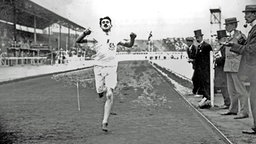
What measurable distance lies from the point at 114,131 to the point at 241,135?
209 cm

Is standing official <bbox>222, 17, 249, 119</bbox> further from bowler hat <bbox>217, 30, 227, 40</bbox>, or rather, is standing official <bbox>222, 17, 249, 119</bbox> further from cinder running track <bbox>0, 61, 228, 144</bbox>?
cinder running track <bbox>0, 61, 228, 144</bbox>

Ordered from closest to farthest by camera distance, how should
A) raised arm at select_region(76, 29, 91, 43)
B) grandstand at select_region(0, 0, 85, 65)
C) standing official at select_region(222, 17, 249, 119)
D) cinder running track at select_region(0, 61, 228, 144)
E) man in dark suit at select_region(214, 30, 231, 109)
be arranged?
cinder running track at select_region(0, 61, 228, 144) < raised arm at select_region(76, 29, 91, 43) < standing official at select_region(222, 17, 249, 119) < man in dark suit at select_region(214, 30, 231, 109) < grandstand at select_region(0, 0, 85, 65)

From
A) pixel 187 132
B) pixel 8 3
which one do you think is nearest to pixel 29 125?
pixel 187 132

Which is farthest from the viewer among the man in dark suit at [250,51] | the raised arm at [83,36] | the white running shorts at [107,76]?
the white running shorts at [107,76]

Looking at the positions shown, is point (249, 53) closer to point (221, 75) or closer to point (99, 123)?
point (99, 123)

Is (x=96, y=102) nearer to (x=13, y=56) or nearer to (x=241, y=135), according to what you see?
(x=241, y=135)

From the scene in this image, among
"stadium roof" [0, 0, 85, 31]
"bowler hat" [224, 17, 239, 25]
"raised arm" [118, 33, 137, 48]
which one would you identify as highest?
"stadium roof" [0, 0, 85, 31]

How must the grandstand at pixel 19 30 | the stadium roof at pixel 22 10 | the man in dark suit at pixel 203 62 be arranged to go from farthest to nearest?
1. the grandstand at pixel 19 30
2. the stadium roof at pixel 22 10
3. the man in dark suit at pixel 203 62

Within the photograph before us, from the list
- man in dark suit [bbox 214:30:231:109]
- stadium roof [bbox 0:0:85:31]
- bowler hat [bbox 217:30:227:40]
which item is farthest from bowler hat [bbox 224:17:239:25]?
stadium roof [bbox 0:0:85:31]

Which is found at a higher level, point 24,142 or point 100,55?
point 100,55

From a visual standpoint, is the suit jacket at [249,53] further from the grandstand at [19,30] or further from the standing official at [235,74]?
the grandstand at [19,30]

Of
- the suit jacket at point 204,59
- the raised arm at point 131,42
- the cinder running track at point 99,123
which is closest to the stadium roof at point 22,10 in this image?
the cinder running track at point 99,123

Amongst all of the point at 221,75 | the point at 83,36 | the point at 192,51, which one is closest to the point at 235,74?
the point at 221,75

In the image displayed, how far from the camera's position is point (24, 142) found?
225 inches
